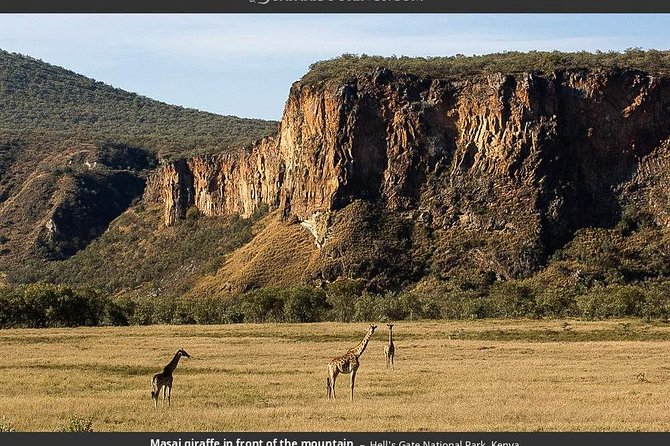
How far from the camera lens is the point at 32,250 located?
498 feet

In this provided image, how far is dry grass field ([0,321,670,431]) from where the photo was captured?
86.3 feet

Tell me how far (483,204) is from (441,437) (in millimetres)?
91400

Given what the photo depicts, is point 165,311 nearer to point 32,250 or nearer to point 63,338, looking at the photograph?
point 63,338

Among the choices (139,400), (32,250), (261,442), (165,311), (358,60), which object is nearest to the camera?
(261,442)

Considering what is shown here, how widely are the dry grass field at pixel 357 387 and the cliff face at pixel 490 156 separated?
179 feet

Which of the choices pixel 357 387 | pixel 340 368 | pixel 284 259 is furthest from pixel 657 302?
pixel 340 368

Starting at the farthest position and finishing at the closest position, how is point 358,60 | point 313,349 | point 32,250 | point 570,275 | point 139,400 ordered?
point 32,250 < point 358,60 < point 570,275 < point 313,349 < point 139,400

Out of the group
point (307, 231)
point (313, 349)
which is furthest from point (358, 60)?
point (313, 349)

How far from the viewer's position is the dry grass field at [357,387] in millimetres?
26312

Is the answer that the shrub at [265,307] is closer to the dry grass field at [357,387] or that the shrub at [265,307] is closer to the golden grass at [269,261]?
the golden grass at [269,261]

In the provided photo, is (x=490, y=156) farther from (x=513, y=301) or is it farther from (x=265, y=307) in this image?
(x=265, y=307)

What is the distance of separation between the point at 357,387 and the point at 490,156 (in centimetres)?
8446

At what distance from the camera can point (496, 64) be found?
125 metres

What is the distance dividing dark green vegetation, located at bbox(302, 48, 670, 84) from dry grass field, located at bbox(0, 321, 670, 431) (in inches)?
2567
